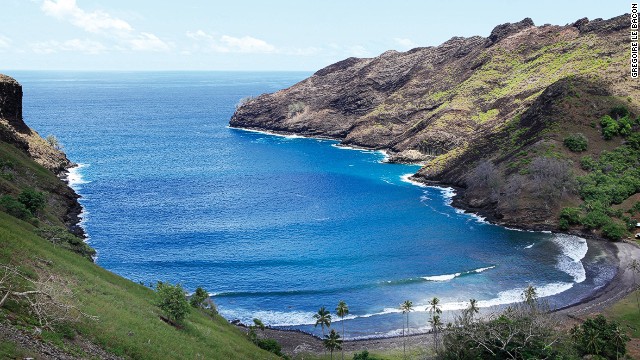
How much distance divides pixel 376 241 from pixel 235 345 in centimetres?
6170

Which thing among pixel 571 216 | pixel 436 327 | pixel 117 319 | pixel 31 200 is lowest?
pixel 436 327

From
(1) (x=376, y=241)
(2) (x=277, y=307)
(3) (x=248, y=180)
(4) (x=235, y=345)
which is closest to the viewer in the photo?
(4) (x=235, y=345)

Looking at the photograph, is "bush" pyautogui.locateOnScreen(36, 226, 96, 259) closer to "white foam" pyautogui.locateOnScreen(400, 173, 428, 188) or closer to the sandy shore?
the sandy shore

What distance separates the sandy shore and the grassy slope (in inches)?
428

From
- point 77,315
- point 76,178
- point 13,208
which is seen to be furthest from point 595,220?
Answer: point 76,178

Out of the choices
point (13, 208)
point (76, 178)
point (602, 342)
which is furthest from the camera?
point (76, 178)

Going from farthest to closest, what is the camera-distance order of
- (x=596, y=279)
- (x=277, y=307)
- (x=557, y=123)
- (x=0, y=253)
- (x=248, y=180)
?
(x=248, y=180)
(x=557, y=123)
(x=596, y=279)
(x=277, y=307)
(x=0, y=253)

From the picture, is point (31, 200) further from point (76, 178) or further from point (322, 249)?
point (76, 178)

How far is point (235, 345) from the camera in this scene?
55469 millimetres

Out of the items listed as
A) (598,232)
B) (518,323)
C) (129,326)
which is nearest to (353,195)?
(598,232)

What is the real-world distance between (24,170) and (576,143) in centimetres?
12463

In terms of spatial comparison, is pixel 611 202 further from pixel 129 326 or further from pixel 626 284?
pixel 129 326

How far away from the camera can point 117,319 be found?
44.1 meters

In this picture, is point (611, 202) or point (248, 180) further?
point (248, 180)
